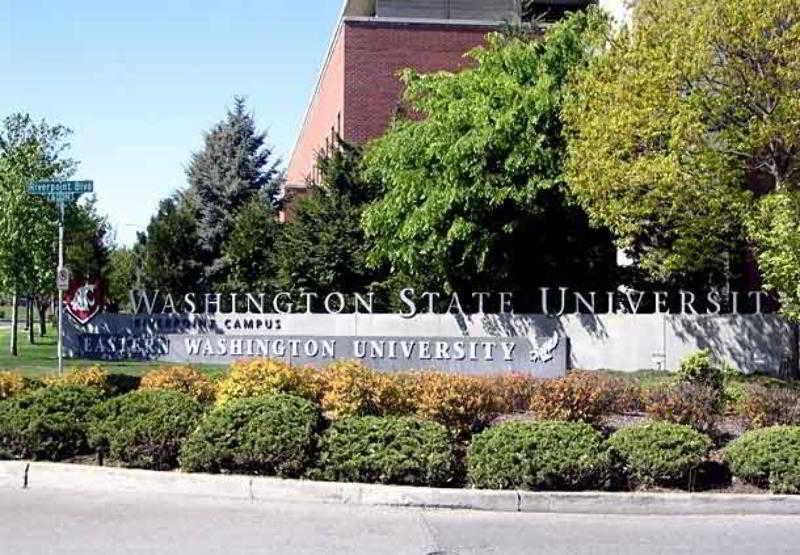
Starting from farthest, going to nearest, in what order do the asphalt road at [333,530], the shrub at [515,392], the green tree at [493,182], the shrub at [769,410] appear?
the green tree at [493,182]
the shrub at [515,392]
the shrub at [769,410]
the asphalt road at [333,530]

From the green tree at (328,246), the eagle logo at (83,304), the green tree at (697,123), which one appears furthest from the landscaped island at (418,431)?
the green tree at (328,246)

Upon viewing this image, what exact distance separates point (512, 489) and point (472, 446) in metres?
0.64

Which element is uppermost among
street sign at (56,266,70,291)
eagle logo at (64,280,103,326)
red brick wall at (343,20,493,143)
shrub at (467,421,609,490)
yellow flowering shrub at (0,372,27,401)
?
A: red brick wall at (343,20,493,143)

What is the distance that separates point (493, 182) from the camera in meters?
23.0

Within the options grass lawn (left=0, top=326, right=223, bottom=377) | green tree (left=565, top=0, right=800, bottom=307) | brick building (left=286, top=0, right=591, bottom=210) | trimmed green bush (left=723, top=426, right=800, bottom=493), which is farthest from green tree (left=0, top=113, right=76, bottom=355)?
trimmed green bush (left=723, top=426, right=800, bottom=493)

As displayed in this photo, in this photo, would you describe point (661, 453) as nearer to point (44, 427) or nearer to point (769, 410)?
point (769, 410)

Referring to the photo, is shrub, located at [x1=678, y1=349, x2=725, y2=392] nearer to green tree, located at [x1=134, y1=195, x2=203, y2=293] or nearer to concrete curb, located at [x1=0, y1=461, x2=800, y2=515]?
concrete curb, located at [x1=0, y1=461, x2=800, y2=515]

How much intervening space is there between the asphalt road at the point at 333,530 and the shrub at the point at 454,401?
203 cm

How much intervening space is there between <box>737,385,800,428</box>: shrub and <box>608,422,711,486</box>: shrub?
193cm

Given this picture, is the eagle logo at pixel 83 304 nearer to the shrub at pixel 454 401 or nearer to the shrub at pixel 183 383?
the shrub at pixel 183 383

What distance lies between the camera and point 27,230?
29.8m

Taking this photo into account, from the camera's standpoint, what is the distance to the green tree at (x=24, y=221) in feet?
97.0

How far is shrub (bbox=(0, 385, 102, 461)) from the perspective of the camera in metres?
10.6

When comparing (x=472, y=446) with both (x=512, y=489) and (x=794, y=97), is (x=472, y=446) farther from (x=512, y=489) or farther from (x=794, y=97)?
(x=794, y=97)
